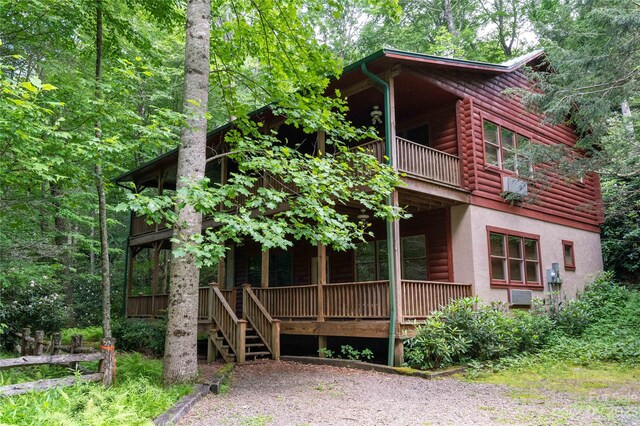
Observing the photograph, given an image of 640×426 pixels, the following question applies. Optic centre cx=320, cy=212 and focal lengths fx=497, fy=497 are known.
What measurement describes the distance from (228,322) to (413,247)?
18.7 ft

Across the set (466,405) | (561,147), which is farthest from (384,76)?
(466,405)

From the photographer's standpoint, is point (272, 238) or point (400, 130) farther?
point (400, 130)

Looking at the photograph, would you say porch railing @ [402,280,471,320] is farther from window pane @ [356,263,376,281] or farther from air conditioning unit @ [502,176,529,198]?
air conditioning unit @ [502,176,529,198]

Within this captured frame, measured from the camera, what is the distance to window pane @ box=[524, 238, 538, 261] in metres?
15.2

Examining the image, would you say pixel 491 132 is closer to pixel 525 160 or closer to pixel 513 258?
pixel 525 160

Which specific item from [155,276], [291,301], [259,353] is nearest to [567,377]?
[291,301]

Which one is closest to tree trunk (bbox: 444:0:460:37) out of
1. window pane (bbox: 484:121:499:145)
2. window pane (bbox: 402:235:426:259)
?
window pane (bbox: 484:121:499:145)

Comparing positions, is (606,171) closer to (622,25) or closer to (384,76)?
(622,25)

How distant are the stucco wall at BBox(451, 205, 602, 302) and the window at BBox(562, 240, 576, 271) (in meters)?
0.16

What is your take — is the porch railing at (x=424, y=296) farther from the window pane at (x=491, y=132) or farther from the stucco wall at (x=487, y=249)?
the window pane at (x=491, y=132)

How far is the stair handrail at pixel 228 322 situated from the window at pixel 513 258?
22.4 ft

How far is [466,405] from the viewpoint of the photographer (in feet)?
23.9

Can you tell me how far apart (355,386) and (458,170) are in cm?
711

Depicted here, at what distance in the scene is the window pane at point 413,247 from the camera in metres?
14.3
